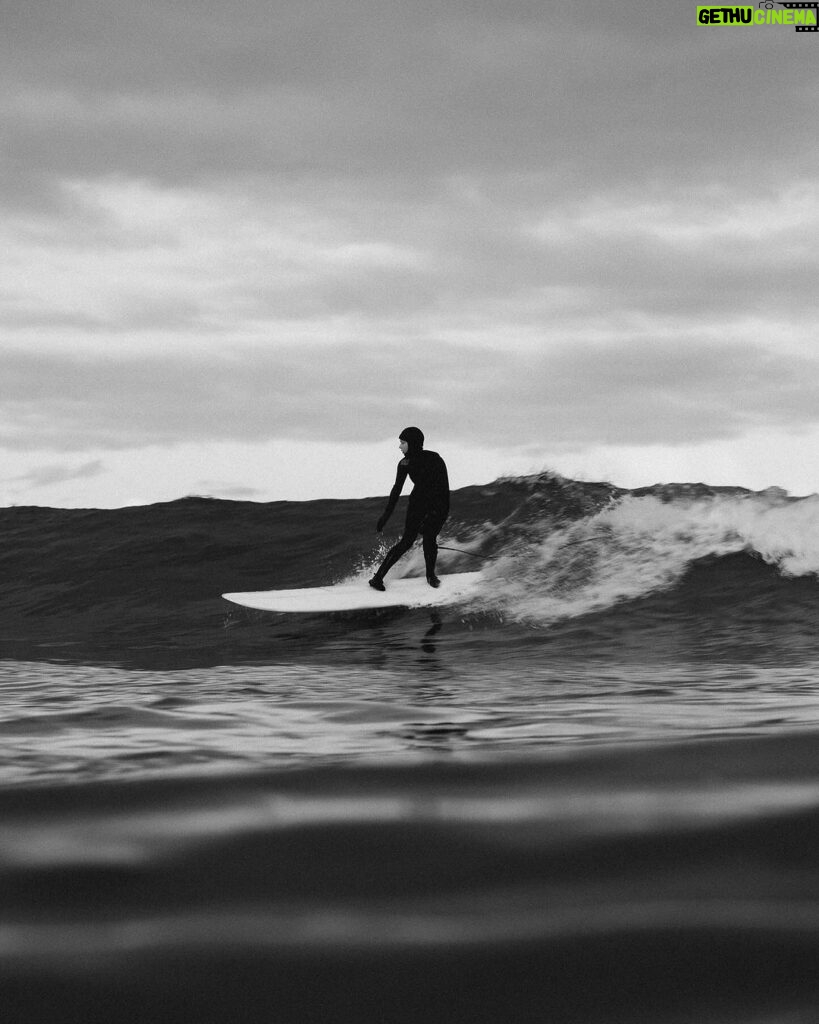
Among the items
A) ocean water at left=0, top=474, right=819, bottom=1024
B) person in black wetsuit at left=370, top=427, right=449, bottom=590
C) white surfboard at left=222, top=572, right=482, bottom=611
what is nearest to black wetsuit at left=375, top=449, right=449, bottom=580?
person in black wetsuit at left=370, top=427, right=449, bottom=590

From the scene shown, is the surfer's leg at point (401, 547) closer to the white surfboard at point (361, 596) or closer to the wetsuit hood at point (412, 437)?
the white surfboard at point (361, 596)

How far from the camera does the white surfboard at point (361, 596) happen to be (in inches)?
432

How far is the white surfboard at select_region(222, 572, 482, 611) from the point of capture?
432 inches

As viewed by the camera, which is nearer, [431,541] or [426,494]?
[426,494]

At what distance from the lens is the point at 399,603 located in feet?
36.3

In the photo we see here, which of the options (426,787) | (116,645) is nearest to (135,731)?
(426,787)

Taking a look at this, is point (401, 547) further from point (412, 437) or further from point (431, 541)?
point (412, 437)

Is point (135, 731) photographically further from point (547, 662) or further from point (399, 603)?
point (399, 603)

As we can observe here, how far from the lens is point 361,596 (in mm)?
11172

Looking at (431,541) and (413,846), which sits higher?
(431,541)

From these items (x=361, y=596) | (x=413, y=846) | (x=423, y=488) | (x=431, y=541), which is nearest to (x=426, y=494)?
(x=423, y=488)

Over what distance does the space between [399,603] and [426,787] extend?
8350 millimetres

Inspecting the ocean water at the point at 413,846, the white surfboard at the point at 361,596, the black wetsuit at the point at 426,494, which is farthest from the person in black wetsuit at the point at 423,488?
the ocean water at the point at 413,846

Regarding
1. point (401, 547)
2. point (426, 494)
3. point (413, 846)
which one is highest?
point (426, 494)
